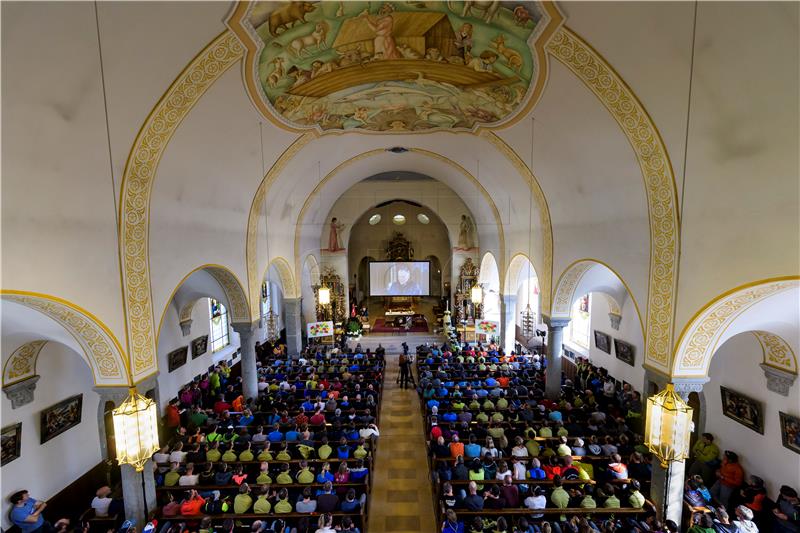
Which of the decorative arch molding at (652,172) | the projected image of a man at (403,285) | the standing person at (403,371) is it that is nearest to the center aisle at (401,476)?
the standing person at (403,371)

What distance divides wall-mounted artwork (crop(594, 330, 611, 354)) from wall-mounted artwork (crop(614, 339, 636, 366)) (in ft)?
1.57

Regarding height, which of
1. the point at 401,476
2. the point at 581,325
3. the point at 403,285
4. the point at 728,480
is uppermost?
the point at 403,285

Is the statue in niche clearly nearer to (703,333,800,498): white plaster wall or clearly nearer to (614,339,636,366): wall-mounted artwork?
(614,339,636,366): wall-mounted artwork

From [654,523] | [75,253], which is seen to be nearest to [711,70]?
[654,523]

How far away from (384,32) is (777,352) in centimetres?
981

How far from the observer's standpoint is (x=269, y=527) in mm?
6574

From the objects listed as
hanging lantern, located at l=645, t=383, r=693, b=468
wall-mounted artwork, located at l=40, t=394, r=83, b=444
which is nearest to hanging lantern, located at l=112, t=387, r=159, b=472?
wall-mounted artwork, located at l=40, t=394, r=83, b=444

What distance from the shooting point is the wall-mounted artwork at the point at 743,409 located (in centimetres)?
838

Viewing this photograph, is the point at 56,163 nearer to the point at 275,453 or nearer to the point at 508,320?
the point at 275,453

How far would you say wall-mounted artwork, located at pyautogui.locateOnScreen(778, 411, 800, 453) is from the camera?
24.8 ft

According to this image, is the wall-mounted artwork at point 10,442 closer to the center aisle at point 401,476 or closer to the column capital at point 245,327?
the column capital at point 245,327

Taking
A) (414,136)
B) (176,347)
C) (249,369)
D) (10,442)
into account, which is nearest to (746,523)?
(249,369)

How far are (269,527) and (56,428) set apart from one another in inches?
227

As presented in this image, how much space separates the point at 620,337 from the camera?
45.0ft
